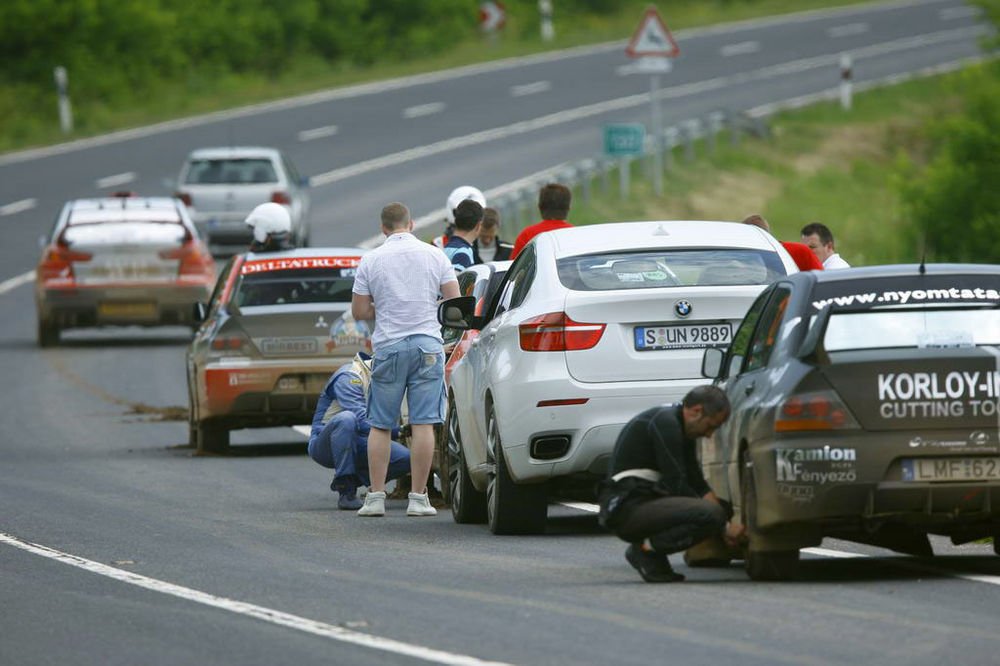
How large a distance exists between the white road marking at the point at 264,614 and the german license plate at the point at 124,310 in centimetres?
1577

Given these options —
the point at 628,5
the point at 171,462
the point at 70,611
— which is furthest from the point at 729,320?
the point at 628,5

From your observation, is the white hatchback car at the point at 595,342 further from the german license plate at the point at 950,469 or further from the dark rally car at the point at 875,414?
the german license plate at the point at 950,469

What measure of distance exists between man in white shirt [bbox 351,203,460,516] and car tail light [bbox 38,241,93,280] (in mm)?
14857

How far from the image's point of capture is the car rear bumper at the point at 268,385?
17641mm

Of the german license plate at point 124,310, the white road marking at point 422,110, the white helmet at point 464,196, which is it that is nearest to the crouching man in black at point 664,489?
the white helmet at point 464,196

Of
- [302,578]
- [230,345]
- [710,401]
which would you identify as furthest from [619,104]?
[710,401]

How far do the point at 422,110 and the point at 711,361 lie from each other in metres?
43.2

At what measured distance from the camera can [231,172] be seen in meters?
37.7

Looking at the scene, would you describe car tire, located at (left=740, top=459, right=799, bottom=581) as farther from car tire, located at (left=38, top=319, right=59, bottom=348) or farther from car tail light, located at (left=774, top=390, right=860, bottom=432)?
car tire, located at (left=38, top=319, right=59, bottom=348)

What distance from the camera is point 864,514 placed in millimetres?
9797

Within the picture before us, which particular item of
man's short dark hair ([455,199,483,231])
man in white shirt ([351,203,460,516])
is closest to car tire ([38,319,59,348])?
man's short dark hair ([455,199,483,231])

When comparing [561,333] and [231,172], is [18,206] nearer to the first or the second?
[231,172]

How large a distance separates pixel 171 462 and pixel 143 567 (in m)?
6.55

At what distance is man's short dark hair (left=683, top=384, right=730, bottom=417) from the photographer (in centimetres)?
1017
